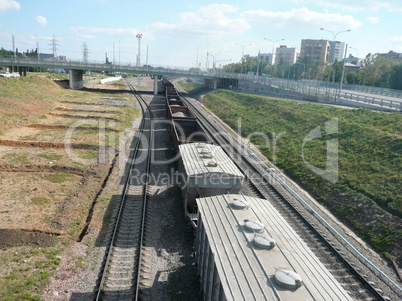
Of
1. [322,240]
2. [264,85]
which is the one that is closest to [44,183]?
[322,240]

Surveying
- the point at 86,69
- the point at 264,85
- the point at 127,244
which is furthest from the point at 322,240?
the point at 86,69

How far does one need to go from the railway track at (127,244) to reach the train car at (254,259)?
2659 mm

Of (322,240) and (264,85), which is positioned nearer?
(322,240)

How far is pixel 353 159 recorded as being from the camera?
25.7 m

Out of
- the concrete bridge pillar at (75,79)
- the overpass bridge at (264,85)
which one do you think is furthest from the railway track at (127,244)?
the concrete bridge pillar at (75,79)

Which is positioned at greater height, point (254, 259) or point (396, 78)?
point (396, 78)

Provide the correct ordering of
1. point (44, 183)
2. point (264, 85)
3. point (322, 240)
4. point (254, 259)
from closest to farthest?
point (254, 259), point (322, 240), point (44, 183), point (264, 85)

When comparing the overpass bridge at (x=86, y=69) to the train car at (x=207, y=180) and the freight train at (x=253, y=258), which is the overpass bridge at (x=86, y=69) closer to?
the train car at (x=207, y=180)

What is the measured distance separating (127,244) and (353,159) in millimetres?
19758

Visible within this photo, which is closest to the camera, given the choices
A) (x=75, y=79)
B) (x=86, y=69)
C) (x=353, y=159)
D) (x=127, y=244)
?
(x=127, y=244)

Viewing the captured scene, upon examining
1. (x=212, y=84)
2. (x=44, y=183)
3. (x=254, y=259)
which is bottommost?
(x=44, y=183)

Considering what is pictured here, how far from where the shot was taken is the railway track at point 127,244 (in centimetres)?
1119
